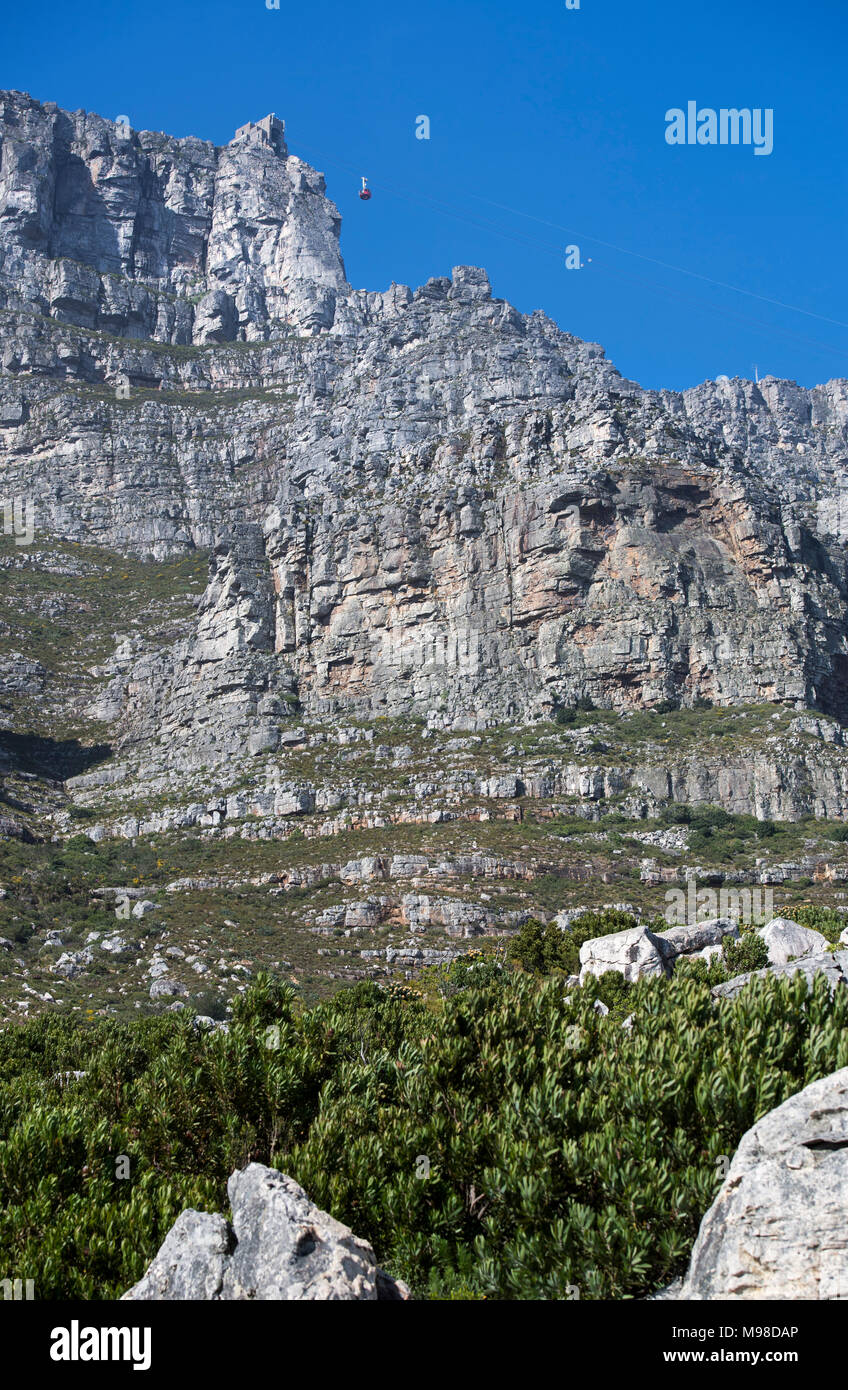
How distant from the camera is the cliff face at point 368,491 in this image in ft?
257

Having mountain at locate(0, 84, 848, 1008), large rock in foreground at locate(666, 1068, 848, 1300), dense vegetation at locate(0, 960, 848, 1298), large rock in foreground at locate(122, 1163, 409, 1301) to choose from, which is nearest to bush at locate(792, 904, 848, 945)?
mountain at locate(0, 84, 848, 1008)

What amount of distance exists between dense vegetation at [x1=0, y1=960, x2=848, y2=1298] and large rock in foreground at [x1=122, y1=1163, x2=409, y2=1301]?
1605 mm

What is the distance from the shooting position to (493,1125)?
13.8 meters

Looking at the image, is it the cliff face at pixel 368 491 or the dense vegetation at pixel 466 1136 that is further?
the cliff face at pixel 368 491

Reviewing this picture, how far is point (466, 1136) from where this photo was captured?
545 inches

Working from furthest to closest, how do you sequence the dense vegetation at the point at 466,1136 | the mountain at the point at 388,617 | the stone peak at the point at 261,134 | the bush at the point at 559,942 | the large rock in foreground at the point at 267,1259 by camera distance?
the stone peak at the point at 261,134
the mountain at the point at 388,617
the bush at the point at 559,942
the dense vegetation at the point at 466,1136
the large rock in foreground at the point at 267,1259

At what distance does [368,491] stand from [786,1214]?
86.0 metres

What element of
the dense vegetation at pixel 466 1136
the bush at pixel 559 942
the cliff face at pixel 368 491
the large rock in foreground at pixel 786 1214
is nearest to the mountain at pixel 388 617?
the cliff face at pixel 368 491

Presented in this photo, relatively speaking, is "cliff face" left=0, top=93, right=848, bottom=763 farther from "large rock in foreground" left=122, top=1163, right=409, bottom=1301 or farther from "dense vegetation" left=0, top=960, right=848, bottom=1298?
"large rock in foreground" left=122, top=1163, right=409, bottom=1301

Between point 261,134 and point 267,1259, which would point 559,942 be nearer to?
point 267,1259

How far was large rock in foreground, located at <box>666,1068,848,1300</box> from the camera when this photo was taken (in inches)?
371

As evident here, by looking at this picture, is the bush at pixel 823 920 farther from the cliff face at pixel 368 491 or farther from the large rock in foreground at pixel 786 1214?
the cliff face at pixel 368 491

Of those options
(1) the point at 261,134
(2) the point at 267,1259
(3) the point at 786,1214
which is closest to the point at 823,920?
(3) the point at 786,1214

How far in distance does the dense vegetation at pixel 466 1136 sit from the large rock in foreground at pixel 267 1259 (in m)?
1.60
